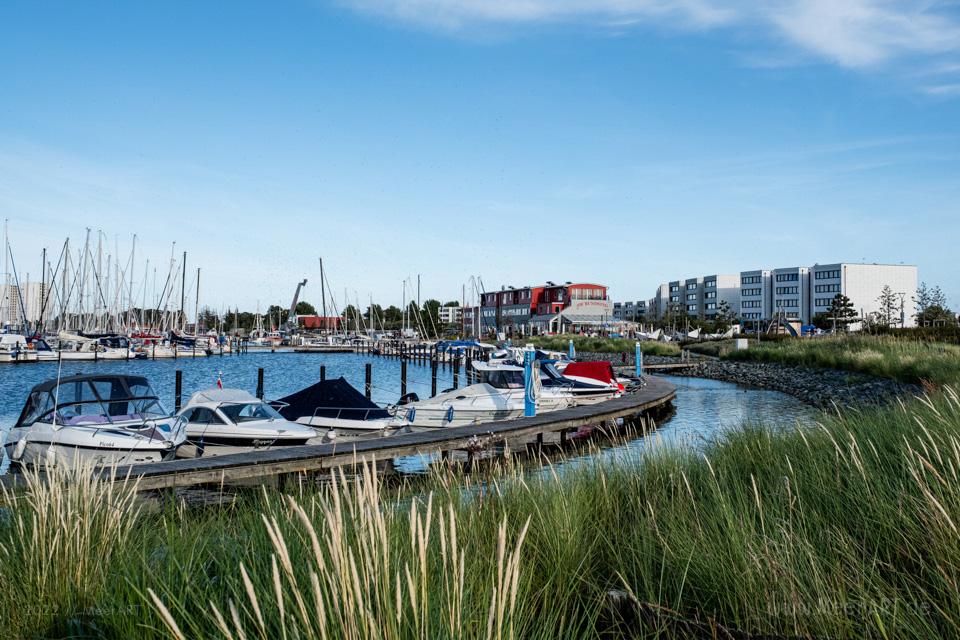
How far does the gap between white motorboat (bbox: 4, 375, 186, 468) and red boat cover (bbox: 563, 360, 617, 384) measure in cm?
1718

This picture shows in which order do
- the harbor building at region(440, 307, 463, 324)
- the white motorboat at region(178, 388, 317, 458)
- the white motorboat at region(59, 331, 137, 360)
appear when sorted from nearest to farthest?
1. the white motorboat at region(178, 388, 317, 458)
2. the white motorboat at region(59, 331, 137, 360)
3. the harbor building at region(440, 307, 463, 324)

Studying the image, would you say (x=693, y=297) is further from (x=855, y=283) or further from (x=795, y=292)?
(x=855, y=283)

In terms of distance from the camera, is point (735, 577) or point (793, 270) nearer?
point (735, 577)

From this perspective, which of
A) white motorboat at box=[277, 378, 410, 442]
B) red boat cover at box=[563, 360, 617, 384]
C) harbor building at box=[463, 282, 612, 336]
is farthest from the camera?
harbor building at box=[463, 282, 612, 336]

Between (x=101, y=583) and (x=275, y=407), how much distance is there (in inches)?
588

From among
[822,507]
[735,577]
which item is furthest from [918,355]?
[735,577]

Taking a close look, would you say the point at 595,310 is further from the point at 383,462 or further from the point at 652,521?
the point at 652,521

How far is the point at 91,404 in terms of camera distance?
1491 centimetres

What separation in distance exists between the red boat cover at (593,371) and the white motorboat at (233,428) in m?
15.1

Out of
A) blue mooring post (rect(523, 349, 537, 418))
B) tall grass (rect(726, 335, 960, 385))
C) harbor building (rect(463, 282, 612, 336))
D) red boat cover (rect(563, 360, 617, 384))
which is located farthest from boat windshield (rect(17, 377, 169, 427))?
harbor building (rect(463, 282, 612, 336))

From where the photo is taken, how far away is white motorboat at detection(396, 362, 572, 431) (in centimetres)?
2031

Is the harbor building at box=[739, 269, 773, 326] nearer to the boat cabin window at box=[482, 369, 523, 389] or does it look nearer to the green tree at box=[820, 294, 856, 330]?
the green tree at box=[820, 294, 856, 330]

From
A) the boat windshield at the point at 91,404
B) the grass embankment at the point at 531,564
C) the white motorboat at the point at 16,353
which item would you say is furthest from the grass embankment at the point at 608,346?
the grass embankment at the point at 531,564

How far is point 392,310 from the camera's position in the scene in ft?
573
